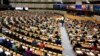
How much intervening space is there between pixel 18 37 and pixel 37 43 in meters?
5.08

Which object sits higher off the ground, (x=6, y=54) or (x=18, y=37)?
(x=6, y=54)

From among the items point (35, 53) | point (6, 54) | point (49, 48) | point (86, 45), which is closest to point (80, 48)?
point (86, 45)

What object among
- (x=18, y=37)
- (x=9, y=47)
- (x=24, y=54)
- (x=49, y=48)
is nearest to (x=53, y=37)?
(x=18, y=37)

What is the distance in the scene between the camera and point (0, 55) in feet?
64.5

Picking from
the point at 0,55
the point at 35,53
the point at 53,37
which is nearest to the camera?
the point at 0,55

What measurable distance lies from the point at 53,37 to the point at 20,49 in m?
8.61

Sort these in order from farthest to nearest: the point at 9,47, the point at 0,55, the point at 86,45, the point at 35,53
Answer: the point at 86,45 → the point at 9,47 → the point at 35,53 → the point at 0,55

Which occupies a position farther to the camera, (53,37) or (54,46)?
(53,37)

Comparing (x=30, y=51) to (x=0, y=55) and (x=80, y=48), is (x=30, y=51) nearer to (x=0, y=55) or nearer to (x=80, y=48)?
(x=0, y=55)

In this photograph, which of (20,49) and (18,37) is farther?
(18,37)

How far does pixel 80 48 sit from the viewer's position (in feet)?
81.9

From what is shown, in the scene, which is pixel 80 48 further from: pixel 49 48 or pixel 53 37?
pixel 53 37

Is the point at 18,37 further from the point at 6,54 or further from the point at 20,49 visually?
the point at 6,54

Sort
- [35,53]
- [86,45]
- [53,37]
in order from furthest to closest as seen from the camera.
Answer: [53,37], [86,45], [35,53]
